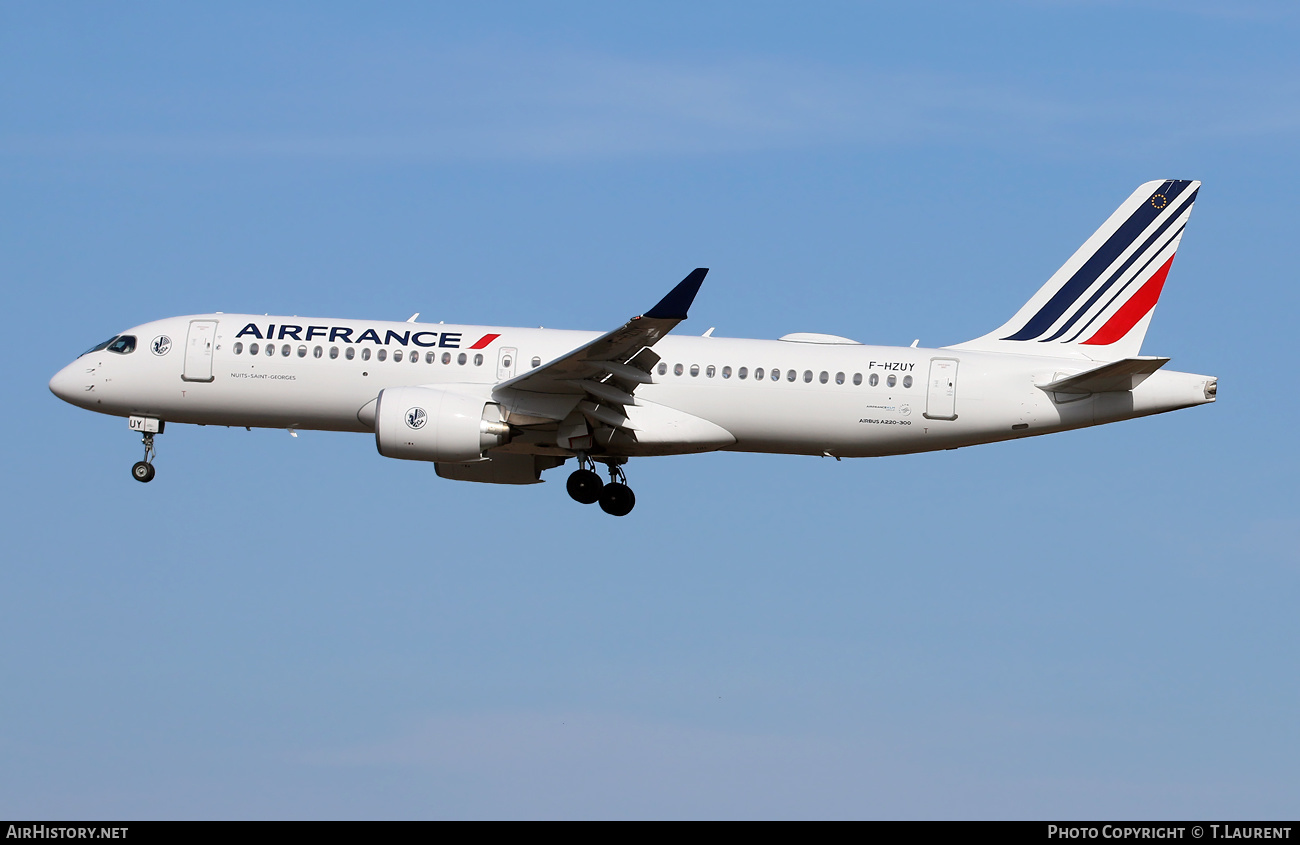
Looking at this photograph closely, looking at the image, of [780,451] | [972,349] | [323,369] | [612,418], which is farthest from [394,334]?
[972,349]

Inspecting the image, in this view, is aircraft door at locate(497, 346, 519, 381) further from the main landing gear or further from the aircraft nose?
the aircraft nose

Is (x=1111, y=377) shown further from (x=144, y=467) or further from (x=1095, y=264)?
(x=144, y=467)

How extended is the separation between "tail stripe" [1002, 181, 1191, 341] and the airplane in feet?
0.84

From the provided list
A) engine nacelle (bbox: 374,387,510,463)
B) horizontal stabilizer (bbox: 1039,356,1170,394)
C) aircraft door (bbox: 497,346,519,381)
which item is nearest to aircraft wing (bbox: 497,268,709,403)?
engine nacelle (bbox: 374,387,510,463)

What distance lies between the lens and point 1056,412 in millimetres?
40844

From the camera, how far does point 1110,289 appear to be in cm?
4359

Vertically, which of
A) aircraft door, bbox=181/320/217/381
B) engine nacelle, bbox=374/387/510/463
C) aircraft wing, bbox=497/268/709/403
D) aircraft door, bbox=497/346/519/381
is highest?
aircraft door, bbox=181/320/217/381

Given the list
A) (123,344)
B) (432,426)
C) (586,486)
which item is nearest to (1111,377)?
(586,486)

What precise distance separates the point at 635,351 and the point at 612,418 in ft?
7.74

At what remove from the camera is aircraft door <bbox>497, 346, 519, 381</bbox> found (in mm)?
41281

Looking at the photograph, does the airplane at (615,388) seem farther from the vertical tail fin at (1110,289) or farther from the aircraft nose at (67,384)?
the aircraft nose at (67,384)

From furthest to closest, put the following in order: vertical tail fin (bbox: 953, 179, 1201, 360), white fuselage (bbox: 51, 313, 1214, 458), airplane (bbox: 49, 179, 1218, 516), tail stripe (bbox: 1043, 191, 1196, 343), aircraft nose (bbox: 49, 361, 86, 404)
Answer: aircraft nose (bbox: 49, 361, 86, 404) < tail stripe (bbox: 1043, 191, 1196, 343) < vertical tail fin (bbox: 953, 179, 1201, 360) < white fuselage (bbox: 51, 313, 1214, 458) < airplane (bbox: 49, 179, 1218, 516)

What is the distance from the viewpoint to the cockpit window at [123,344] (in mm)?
42969
